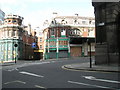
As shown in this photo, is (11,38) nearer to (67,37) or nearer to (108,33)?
(67,37)

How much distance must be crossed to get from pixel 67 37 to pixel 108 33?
1186 inches

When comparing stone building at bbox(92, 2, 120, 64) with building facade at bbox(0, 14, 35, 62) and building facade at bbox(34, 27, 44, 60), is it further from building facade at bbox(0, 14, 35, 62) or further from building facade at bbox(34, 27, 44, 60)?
building facade at bbox(34, 27, 44, 60)

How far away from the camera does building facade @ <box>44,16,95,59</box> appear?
4797 centimetres

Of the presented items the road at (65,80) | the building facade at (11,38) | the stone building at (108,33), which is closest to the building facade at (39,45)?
the building facade at (11,38)

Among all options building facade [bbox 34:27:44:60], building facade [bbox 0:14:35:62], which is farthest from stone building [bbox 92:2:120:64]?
building facade [bbox 34:27:44:60]

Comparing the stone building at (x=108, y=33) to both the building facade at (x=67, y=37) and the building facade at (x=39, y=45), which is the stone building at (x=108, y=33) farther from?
the building facade at (x=39, y=45)

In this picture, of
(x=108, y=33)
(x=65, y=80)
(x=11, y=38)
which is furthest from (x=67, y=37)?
(x=65, y=80)

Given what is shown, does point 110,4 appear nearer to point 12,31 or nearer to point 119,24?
point 119,24

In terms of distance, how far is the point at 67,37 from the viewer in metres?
48.3

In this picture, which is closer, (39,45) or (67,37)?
(67,37)

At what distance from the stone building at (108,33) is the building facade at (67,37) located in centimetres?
2805

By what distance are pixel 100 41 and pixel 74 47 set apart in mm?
29249

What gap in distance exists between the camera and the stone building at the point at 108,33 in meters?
17.7

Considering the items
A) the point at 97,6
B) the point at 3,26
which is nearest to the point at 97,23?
the point at 97,6
